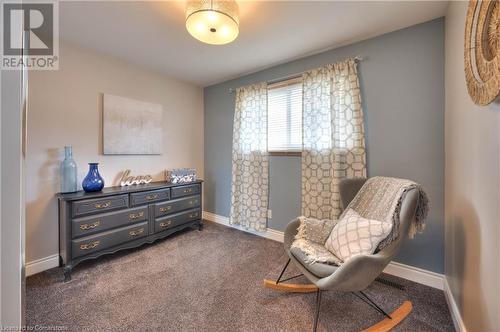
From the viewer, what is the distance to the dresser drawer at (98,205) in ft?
6.61

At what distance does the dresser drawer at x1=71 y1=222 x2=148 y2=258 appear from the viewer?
202cm

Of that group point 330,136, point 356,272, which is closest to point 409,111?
point 330,136

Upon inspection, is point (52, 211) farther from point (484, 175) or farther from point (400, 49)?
point (400, 49)

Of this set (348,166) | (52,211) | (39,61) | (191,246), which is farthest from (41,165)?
(348,166)

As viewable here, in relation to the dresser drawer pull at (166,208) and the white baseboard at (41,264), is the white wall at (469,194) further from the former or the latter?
the white baseboard at (41,264)

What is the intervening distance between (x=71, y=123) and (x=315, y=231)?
108 inches

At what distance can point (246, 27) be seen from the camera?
6.56 feet

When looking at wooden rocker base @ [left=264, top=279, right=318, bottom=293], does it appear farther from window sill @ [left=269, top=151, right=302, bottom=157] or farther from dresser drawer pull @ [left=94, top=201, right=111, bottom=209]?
dresser drawer pull @ [left=94, top=201, right=111, bottom=209]

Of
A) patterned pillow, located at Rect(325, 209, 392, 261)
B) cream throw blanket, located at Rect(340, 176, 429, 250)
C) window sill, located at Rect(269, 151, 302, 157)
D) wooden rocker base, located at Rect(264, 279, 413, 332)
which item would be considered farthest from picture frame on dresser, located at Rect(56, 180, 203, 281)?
cream throw blanket, located at Rect(340, 176, 429, 250)

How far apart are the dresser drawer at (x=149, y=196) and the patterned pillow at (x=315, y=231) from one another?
1.77 meters

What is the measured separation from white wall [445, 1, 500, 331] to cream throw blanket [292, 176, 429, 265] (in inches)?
9.5

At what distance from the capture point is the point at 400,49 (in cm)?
201

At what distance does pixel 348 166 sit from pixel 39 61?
3.33 meters

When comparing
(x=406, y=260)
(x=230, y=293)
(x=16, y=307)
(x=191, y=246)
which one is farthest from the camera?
(x=191, y=246)
